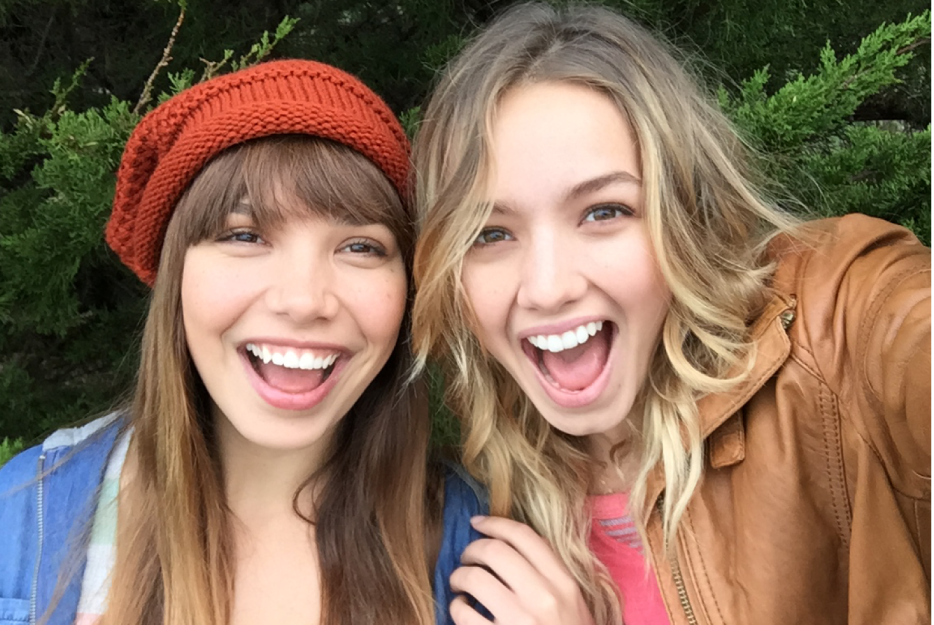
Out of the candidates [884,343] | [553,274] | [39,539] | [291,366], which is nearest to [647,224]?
[553,274]

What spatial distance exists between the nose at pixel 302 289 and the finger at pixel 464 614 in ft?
2.47

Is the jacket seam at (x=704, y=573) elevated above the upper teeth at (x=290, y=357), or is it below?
below

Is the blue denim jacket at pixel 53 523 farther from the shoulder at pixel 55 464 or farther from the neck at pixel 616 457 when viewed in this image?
the neck at pixel 616 457

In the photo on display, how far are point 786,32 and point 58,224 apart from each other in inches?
88.8

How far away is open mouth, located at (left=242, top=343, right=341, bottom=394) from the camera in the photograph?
1589mm

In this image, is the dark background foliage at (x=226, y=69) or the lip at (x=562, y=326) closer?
the lip at (x=562, y=326)

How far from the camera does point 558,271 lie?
1478 millimetres

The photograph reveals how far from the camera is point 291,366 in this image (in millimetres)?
1600

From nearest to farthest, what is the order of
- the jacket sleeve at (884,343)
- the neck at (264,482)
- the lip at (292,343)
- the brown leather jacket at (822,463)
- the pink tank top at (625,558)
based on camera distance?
the jacket sleeve at (884,343), the brown leather jacket at (822,463), the lip at (292,343), the pink tank top at (625,558), the neck at (264,482)

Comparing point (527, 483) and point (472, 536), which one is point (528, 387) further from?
point (472, 536)

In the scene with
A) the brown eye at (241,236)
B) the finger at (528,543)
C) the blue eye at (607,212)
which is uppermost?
the brown eye at (241,236)

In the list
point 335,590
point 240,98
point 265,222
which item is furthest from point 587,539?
point 240,98

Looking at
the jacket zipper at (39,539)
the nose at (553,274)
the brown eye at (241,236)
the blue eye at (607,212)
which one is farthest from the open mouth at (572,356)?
the jacket zipper at (39,539)

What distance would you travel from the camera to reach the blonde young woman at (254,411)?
1536 millimetres
